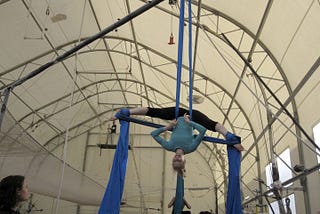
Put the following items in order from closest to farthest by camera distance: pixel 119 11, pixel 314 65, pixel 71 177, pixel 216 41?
pixel 314 65, pixel 71 177, pixel 216 41, pixel 119 11

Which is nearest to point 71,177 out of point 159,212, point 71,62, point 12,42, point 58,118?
point 12,42

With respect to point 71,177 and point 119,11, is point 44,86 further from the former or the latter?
point 71,177

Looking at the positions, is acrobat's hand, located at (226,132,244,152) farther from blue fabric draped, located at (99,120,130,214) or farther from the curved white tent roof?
blue fabric draped, located at (99,120,130,214)

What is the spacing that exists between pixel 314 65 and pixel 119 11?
4.42 metres

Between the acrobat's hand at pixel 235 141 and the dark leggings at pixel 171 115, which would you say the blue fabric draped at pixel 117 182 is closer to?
the dark leggings at pixel 171 115

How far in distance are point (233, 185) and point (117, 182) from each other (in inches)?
42.8

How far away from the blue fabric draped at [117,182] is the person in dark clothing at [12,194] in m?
1.35

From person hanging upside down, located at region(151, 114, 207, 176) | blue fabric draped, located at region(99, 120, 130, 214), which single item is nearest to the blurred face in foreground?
blue fabric draped, located at region(99, 120, 130, 214)

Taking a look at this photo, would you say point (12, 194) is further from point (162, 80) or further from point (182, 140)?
point (162, 80)

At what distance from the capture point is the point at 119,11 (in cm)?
753

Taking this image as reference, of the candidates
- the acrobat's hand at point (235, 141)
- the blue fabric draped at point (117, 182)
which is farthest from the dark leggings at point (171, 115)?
the blue fabric draped at point (117, 182)

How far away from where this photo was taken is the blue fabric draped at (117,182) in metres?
2.97

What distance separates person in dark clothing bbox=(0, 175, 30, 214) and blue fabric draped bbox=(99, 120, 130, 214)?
1.35 m

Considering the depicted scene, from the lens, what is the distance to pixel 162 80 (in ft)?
31.1
